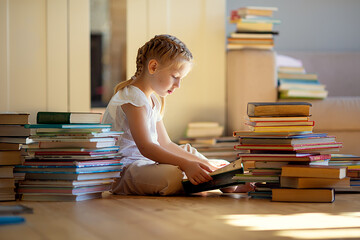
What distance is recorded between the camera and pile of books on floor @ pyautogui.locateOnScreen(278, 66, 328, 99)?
328cm

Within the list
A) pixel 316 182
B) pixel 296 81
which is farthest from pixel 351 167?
pixel 296 81

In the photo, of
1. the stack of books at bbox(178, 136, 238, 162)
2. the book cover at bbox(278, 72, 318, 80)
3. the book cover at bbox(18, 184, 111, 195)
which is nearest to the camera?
the book cover at bbox(18, 184, 111, 195)

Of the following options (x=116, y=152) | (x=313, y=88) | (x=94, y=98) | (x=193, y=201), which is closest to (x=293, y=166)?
(x=193, y=201)

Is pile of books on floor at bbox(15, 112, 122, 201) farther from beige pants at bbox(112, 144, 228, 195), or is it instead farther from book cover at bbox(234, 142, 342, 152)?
book cover at bbox(234, 142, 342, 152)

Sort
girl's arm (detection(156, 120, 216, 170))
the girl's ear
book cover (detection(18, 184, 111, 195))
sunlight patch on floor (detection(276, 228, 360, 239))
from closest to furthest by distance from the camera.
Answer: sunlight patch on floor (detection(276, 228, 360, 239)) < book cover (detection(18, 184, 111, 195)) < the girl's ear < girl's arm (detection(156, 120, 216, 170))

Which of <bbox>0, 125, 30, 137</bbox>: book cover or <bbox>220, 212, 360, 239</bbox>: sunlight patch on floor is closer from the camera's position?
<bbox>220, 212, 360, 239</bbox>: sunlight patch on floor

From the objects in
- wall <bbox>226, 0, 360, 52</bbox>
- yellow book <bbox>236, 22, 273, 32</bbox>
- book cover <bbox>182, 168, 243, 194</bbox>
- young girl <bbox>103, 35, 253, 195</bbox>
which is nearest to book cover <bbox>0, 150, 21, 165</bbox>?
young girl <bbox>103, 35, 253, 195</bbox>

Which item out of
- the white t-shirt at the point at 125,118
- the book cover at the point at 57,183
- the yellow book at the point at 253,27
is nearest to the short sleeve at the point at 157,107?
the white t-shirt at the point at 125,118

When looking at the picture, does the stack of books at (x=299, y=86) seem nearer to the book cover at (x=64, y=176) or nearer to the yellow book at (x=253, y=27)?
the yellow book at (x=253, y=27)

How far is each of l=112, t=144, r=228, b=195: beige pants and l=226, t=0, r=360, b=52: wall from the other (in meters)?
2.44

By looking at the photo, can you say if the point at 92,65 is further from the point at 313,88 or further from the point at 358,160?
the point at 358,160

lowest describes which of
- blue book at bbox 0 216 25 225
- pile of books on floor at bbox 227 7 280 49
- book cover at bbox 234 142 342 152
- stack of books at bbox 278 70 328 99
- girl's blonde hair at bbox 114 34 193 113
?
blue book at bbox 0 216 25 225

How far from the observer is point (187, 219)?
1.48 metres

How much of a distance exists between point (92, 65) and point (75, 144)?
1.63m
